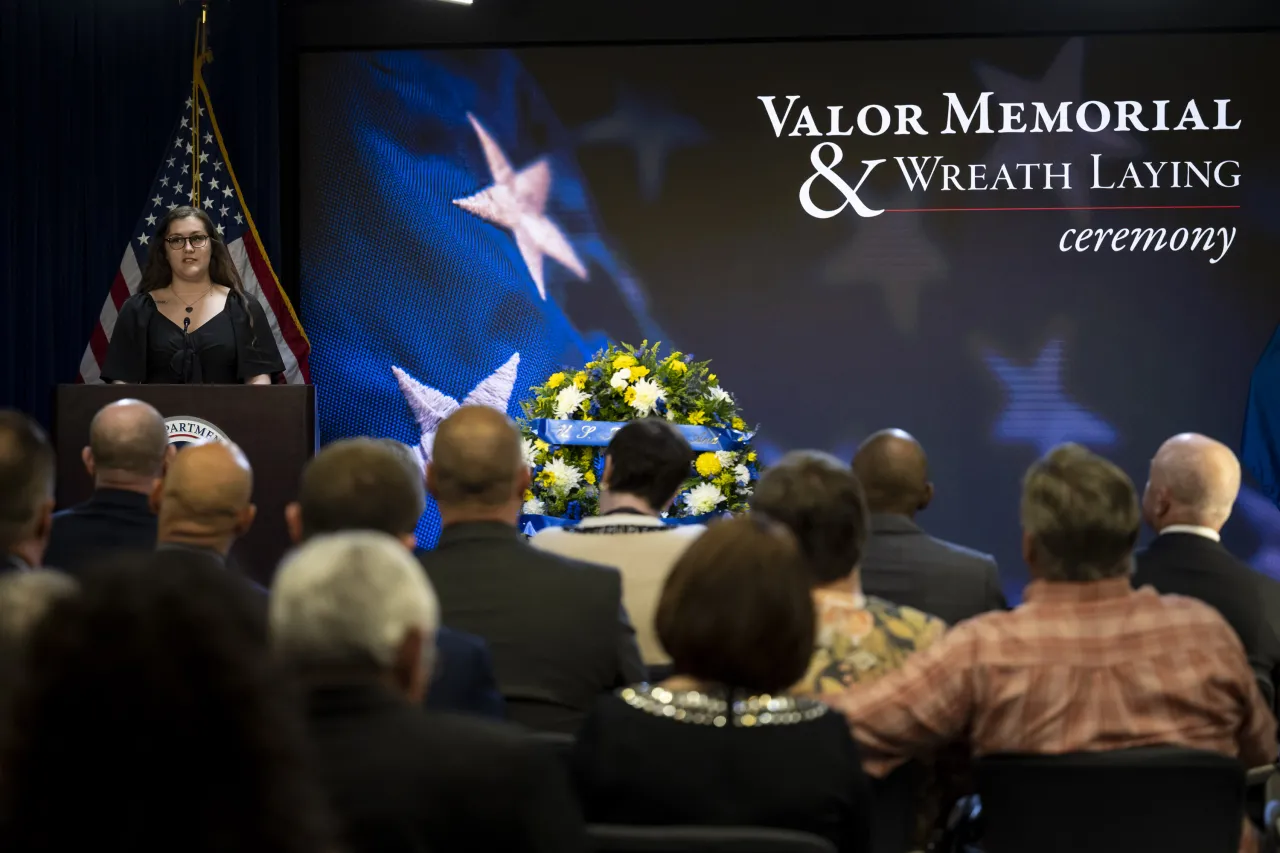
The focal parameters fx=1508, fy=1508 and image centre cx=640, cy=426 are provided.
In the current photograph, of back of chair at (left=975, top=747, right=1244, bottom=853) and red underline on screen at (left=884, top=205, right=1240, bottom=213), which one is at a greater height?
red underline on screen at (left=884, top=205, right=1240, bottom=213)

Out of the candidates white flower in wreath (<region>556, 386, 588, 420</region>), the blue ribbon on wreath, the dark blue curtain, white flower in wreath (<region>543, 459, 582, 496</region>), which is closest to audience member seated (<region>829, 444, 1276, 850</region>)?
the blue ribbon on wreath

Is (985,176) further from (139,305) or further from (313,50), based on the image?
(139,305)

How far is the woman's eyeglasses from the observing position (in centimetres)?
557

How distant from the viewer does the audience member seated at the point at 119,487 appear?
3.42m

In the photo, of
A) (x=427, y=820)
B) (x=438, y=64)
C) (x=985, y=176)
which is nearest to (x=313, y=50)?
(x=438, y=64)

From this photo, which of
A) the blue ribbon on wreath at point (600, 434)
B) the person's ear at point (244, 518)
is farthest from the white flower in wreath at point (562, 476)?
the person's ear at point (244, 518)

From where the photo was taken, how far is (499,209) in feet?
23.7

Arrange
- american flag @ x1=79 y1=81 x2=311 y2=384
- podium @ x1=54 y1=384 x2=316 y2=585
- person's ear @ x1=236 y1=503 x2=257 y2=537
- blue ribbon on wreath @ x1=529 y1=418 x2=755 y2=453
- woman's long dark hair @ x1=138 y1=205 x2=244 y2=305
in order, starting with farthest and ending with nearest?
american flag @ x1=79 y1=81 x2=311 y2=384 < woman's long dark hair @ x1=138 y1=205 x2=244 y2=305 < blue ribbon on wreath @ x1=529 y1=418 x2=755 y2=453 < podium @ x1=54 y1=384 x2=316 y2=585 < person's ear @ x1=236 y1=503 x2=257 y2=537

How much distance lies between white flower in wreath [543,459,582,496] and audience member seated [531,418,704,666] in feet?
5.02

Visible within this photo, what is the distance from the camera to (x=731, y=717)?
204 centimetres

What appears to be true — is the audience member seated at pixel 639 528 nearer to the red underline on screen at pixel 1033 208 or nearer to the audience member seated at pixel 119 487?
the audience member seated at pixel 119 487

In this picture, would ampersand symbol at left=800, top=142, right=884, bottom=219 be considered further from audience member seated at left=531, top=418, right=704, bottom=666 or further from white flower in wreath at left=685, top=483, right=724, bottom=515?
audience member seated at left=531, top=418, right=704, bottom=666

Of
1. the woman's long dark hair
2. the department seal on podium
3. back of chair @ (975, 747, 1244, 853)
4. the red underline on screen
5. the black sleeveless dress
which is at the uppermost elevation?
the red underline on screen

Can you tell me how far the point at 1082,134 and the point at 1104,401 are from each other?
1.25 m
